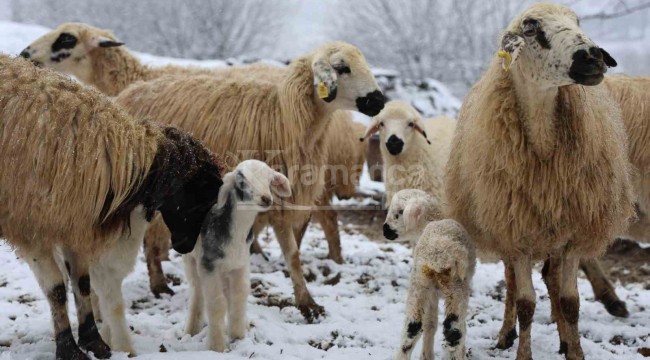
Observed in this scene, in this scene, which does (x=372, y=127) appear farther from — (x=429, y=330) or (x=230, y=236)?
(x=429, y=330)

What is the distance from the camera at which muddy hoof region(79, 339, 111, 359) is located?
4.24 metres

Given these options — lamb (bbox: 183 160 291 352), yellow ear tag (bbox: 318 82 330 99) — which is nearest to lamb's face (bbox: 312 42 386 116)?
yellow ear tag (bbox: 318 82 330 99)

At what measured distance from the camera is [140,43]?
3634 cm

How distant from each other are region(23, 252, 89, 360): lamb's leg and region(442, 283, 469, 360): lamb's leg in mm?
2289

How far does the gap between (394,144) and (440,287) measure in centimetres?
307

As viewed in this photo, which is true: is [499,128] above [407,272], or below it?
above

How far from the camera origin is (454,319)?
3.93 meters

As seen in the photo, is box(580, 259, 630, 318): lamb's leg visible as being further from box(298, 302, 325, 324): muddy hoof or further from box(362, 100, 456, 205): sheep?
box(298, 302, 325, 324): muddy hoof

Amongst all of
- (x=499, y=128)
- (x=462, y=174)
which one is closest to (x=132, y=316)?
(x=462, y=174)

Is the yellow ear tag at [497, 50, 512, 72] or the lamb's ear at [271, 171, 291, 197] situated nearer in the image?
the yellow ear tag at [497, 50, 512, 72]

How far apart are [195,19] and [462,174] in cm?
3551

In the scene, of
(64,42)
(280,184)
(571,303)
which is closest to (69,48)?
(64,42)

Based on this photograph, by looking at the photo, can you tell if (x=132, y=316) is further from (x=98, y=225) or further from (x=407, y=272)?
(x=407, y=272)

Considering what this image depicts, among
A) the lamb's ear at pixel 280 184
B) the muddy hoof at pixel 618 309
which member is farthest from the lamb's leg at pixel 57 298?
the muddy hoof at pixel 618 309
